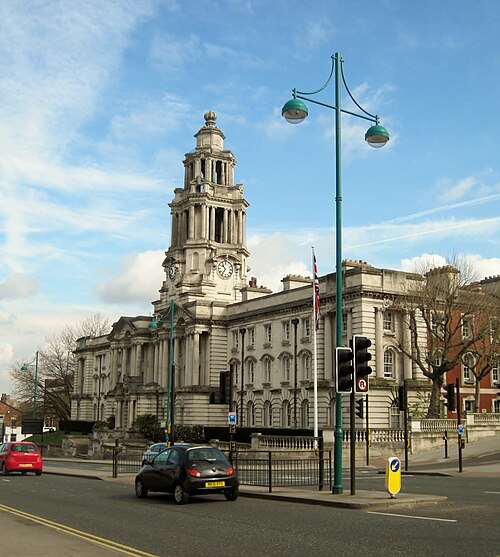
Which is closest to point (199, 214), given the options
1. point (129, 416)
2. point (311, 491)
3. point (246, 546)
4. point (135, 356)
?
point (135, 356)

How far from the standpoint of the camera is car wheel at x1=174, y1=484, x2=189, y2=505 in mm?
19266

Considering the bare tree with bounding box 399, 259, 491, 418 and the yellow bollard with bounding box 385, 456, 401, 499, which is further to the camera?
the bare tree with bounding box 399, 259, 491, 418

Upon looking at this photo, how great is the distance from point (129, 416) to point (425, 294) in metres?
40.9

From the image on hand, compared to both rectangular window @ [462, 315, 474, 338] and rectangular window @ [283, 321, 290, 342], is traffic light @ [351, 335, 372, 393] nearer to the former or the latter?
rectangular window @ [462, 315, 474, 338]

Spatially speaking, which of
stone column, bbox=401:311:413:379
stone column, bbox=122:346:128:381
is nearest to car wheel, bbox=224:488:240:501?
stone column, bbox=401:311:413:379

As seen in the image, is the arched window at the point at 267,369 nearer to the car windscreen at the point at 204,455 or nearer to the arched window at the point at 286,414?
the arched window at the point at 286,414

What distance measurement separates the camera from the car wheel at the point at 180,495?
19.3 m

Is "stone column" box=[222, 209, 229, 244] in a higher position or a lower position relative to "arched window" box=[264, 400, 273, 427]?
higher

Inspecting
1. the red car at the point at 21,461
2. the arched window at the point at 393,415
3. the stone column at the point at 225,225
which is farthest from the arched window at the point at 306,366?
the red car at the point at 21,461

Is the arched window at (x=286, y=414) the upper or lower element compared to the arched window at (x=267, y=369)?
lower

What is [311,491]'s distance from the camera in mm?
21469

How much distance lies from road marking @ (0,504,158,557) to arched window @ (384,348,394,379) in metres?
43.2

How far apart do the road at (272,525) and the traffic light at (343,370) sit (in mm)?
3007

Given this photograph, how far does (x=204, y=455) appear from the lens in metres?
20.1
